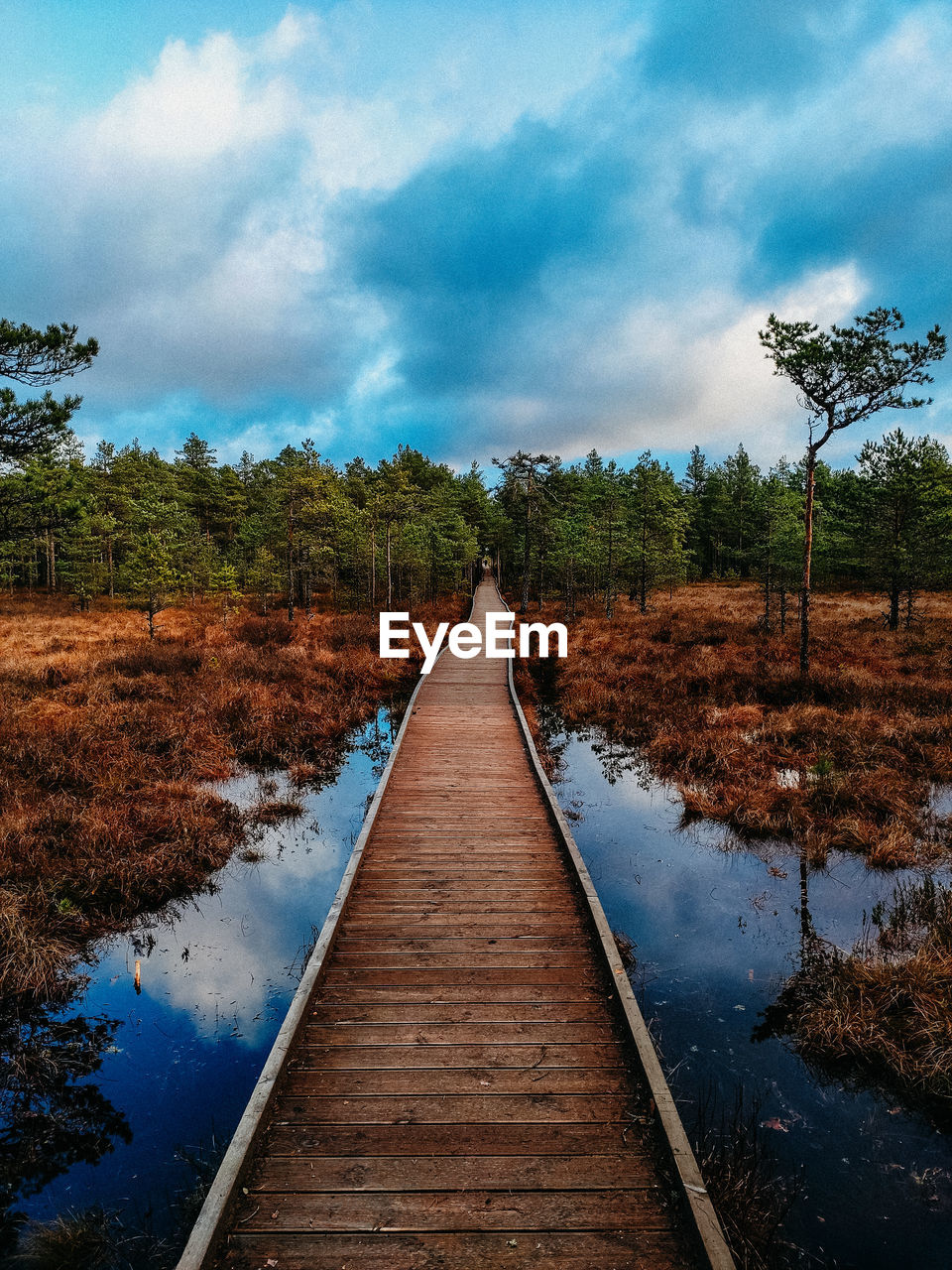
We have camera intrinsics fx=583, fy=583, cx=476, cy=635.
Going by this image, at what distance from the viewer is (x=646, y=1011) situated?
616 cm

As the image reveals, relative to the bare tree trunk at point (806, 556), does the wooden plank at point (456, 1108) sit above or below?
below

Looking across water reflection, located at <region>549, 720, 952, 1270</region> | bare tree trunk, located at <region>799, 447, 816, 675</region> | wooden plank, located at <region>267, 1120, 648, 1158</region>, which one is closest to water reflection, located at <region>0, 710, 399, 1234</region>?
wooden plank, located at <region>267, 1120, 648, 1158</region>

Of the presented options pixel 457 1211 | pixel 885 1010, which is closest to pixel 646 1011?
pixel 885 1010

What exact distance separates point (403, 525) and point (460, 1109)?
33561 millimetres

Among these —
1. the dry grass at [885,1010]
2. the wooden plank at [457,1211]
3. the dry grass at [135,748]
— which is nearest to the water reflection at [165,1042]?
the dry grass at [135,748]

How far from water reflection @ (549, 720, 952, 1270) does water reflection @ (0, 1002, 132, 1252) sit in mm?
5087

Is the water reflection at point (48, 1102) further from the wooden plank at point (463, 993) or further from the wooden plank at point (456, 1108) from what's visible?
the wooden plank at point (456, 1108)

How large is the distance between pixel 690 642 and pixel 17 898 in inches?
847

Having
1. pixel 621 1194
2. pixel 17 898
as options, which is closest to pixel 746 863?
pixel 621 1194

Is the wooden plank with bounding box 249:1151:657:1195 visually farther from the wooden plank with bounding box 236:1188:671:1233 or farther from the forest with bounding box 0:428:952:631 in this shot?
the forest with bounding box 0:428:952:631

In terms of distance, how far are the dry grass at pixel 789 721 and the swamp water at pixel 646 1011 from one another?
3.12ft

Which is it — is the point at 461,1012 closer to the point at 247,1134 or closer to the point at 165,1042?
the point at 247,1134

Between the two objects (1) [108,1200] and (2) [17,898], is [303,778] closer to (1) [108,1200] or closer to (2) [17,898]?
(2) [17,898]

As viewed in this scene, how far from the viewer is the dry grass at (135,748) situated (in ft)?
25.1
